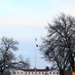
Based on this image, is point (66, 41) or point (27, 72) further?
point (27, 72)

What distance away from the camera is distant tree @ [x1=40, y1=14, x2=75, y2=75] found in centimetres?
6362

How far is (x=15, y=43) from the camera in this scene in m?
91.2

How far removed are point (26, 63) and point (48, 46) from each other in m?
24.2

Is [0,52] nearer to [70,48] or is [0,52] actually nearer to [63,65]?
[63,65]

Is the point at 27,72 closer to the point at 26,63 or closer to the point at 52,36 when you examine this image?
the point at 26,63

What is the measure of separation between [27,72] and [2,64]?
212 feet

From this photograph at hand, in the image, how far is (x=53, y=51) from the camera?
65812 mm

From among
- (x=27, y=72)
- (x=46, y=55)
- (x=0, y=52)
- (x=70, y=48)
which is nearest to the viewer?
(x=70, y=48)

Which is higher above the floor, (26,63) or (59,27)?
(59,27)

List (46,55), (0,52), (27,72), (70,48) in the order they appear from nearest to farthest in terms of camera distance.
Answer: (70,48) → (46,55) → (0,52) → (27,72)

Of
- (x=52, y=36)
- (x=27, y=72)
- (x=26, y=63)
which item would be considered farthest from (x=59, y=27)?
(x=27, y=72)

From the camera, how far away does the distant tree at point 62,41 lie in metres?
63.6

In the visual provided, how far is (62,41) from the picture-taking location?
2522 inches

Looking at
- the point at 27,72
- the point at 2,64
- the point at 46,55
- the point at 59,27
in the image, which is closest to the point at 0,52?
the point at 2,64
